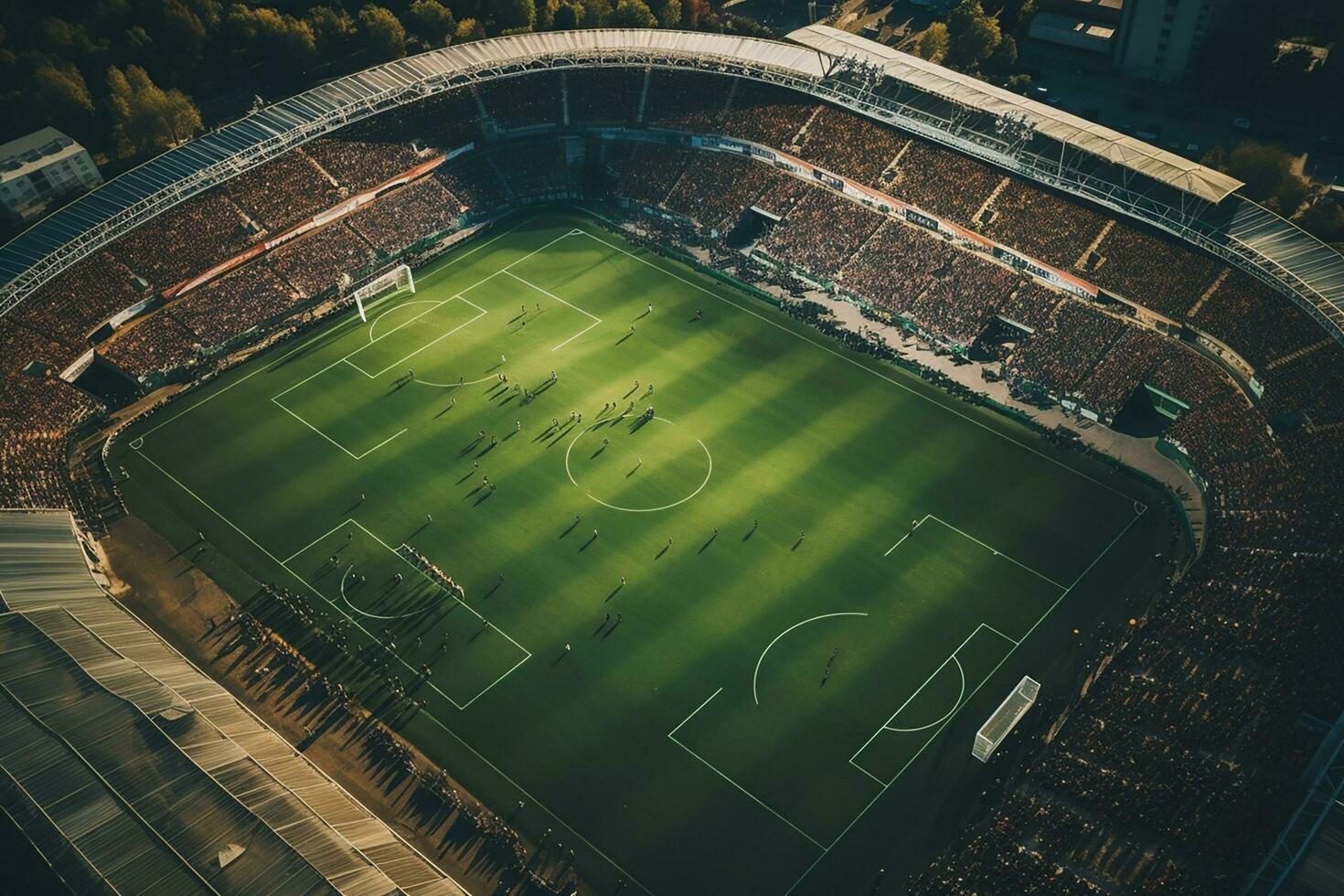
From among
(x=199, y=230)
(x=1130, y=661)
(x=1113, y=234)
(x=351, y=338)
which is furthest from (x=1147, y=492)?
(x=199, y=230)

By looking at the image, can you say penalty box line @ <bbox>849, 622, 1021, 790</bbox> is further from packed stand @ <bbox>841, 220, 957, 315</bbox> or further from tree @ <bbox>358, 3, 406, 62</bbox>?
tree @ <bbox>358, 3, 406, 62</bbox>

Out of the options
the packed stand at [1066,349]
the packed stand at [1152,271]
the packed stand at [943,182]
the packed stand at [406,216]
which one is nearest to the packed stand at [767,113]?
the packed stand at [943,182]

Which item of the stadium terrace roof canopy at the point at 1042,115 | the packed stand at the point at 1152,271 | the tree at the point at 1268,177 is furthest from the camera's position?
the tree at the point at 1268,177

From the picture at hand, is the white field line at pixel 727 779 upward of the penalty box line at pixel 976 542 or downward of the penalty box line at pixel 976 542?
downward

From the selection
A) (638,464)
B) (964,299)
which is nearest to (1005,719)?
(638,464)

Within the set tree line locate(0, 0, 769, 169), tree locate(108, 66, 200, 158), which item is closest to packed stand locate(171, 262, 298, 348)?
tree locate(108, 66, 200, 158)

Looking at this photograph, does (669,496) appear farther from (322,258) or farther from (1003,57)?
(1003,57)

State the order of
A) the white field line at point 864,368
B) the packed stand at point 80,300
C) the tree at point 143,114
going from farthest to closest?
the tree at point 143,114
the packed stand at point 80,300
the white field line at point 864,368

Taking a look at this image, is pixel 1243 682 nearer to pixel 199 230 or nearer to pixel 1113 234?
pixel 1113 234

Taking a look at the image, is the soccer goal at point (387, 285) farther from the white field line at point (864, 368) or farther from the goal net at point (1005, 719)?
the goal net at point (1005, 719)
